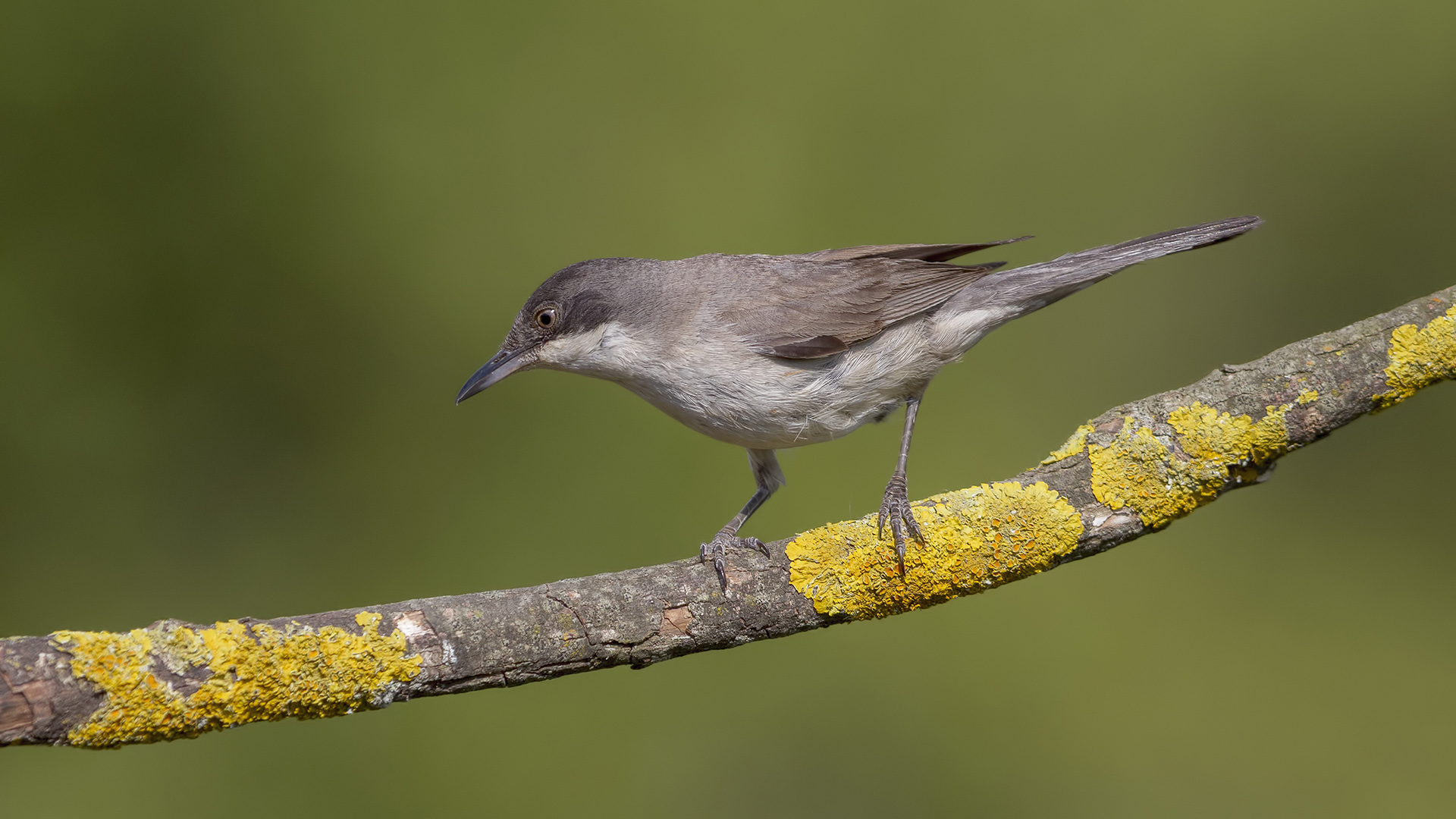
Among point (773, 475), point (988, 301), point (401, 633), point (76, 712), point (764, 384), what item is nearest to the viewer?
point (76, 712)

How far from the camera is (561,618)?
6.39 feet

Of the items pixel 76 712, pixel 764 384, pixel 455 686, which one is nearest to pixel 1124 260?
pixel 764 384

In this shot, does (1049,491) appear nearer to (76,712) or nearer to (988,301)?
(988,301)

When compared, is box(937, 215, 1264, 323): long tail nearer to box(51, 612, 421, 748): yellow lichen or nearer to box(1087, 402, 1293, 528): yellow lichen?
box(1087, 402, 1293, 528): yellow lichen

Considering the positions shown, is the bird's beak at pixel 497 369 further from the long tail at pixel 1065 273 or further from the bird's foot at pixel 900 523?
the long tail at pixel 1065 273

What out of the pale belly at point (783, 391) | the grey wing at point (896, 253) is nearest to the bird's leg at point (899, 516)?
the pale belly at point (783, 391)

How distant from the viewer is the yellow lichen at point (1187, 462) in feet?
7.17

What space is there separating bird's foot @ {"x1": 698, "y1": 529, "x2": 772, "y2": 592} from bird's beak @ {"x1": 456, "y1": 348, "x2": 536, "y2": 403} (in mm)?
879

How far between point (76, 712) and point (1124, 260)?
283 centimetres

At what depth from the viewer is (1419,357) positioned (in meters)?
2.19

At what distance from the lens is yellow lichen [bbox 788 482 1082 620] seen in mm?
2162

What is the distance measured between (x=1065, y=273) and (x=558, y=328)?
1.63 m

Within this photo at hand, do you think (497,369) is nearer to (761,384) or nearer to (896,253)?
(761,384)

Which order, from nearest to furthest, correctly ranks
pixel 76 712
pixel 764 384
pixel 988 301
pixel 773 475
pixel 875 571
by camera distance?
pixel 76 712, pixel 875 571, pixel 764 384, pixel 988 301, pixel 773 475
